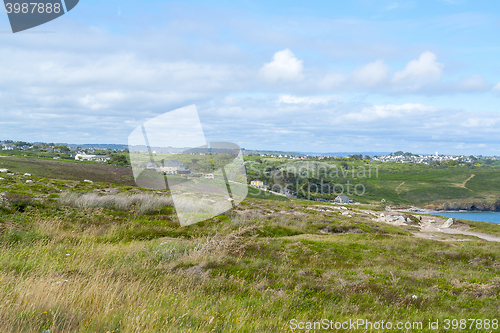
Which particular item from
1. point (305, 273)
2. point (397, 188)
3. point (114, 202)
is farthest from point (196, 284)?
point (397, 188)

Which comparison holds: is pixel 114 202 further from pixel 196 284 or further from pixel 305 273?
pixel 305 273

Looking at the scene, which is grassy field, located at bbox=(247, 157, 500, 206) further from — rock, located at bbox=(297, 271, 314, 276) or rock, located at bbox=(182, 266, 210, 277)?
rock, located at bbox=(182, 266, 210, 277)

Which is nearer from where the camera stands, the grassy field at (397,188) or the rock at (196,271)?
the rock at (196,271)

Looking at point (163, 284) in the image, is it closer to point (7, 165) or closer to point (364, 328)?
point (364, 328)

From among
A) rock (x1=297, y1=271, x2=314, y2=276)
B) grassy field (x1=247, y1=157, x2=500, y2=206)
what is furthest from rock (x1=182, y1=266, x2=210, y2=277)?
grassy field (x1=247, y1=157, x2=500, y2=206)

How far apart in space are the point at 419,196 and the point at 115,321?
640ft

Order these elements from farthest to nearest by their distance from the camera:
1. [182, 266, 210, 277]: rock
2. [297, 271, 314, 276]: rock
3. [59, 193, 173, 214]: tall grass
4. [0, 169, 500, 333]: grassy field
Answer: [59, 193, 173, 214]: tall grass < [297, 271, 314, 276]: rock < [182, 266, 210, 277]: rock < [0, 169, 500, 333]: grassy field

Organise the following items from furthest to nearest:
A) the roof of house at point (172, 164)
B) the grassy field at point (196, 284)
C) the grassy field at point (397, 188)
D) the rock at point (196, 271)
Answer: the grassy field at point (397, 188)
the roof of house at point (172, 164)
the rock at point (196, 271)
the grassy field at point (196, 284)

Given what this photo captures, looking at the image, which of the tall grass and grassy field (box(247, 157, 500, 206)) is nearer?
the tall grass

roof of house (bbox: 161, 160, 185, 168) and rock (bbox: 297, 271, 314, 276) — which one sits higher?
roof of house (bbox: 161, 160, 185, 168)

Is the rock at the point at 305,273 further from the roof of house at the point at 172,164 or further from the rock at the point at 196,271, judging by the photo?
the roof of house at the point at 172,164

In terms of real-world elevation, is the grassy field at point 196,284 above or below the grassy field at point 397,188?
above

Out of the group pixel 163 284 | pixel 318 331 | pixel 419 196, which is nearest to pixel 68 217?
pixel 163 284

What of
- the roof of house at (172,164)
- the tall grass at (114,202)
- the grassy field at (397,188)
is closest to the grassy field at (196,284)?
the tall grass at (114,202)
